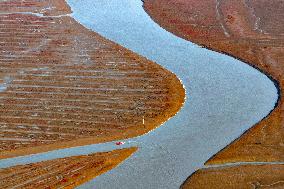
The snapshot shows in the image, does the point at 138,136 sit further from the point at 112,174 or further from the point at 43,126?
the point at 43,126

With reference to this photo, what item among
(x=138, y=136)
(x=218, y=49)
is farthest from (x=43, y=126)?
(x=218, y=49)

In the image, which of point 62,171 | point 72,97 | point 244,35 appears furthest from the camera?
point 244,35

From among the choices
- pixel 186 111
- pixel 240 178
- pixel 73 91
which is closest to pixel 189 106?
pixel 186 111

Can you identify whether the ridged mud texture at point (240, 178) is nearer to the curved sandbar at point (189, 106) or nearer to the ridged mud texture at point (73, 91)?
the curved sandbar at point (189, 106)

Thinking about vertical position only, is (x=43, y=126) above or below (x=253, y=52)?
below

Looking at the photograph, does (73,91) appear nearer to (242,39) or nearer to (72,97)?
(72,97)
